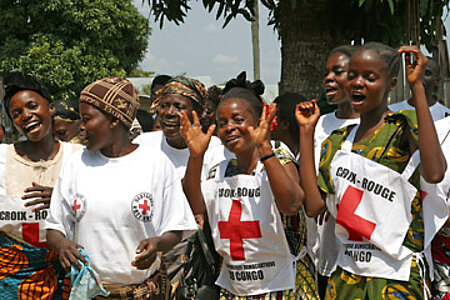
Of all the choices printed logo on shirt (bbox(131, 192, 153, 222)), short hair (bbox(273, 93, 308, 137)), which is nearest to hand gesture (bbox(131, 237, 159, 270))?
printed logo on shirt (bbox(131, 192, 153, 222))

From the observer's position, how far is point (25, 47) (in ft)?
72.7

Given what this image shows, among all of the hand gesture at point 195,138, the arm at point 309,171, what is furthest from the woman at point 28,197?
the arm at point 309,171

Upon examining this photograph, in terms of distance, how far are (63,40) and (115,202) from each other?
68.0ft

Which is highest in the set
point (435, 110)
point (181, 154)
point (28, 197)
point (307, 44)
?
point (307, 44)

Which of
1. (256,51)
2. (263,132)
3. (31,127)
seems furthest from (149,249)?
(256,51)

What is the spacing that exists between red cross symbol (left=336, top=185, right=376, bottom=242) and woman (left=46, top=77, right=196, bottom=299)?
2.72 ft

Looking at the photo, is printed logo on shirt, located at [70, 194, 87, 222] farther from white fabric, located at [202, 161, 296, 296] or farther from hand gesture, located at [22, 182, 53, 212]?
white fabric, located at [202, 161, 296, 296]

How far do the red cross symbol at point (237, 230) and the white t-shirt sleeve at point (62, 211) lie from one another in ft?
2.81

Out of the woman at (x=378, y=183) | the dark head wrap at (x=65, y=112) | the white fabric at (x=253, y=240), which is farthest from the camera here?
the dark head wrap at (x=65, y=112)

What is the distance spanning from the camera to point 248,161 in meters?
3.73

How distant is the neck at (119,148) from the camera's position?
3.48 m

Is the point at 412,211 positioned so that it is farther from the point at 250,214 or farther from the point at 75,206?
the point at 75,206

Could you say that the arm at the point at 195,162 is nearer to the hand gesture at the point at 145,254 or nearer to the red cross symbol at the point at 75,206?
the hand gesture at the point at 145,254

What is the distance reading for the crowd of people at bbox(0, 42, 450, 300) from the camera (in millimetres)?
3102
